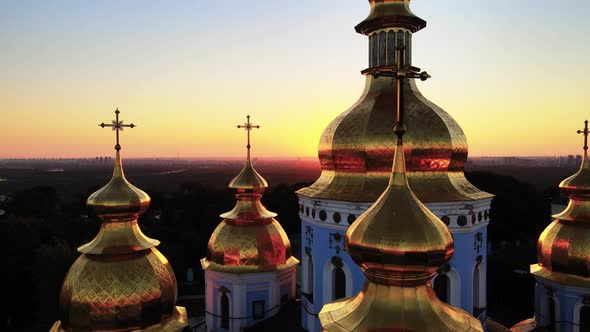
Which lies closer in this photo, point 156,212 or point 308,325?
point 308,325

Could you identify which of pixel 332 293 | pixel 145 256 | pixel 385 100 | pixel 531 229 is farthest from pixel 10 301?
pixel 531 229

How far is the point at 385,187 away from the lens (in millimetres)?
10742

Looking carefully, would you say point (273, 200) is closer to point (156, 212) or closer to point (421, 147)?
point (156, 212)

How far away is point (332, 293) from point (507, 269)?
20054mm

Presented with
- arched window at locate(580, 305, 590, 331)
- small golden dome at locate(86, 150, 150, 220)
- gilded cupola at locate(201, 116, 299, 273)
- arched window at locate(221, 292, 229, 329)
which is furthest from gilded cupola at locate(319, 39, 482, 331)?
arched window at locate(221, 292, 229, 329)

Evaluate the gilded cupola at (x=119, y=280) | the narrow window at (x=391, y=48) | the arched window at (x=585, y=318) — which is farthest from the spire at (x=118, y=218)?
the arched window at (x=585, y=318)

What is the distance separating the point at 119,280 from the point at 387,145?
707cm

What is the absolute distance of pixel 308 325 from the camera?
40.9 feet

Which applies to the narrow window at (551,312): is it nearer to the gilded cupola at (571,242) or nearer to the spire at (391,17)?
the gilded cupola at (571,242)

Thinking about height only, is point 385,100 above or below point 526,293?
above

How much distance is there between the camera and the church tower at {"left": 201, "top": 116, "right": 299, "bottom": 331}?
47.1ft

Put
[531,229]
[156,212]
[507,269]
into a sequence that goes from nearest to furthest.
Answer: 1. [507,269]
2. [531,229]
3. [156,212]

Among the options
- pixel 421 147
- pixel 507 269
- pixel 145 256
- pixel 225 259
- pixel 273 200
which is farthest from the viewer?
pixel 273 200

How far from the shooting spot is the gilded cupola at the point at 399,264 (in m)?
5.31
